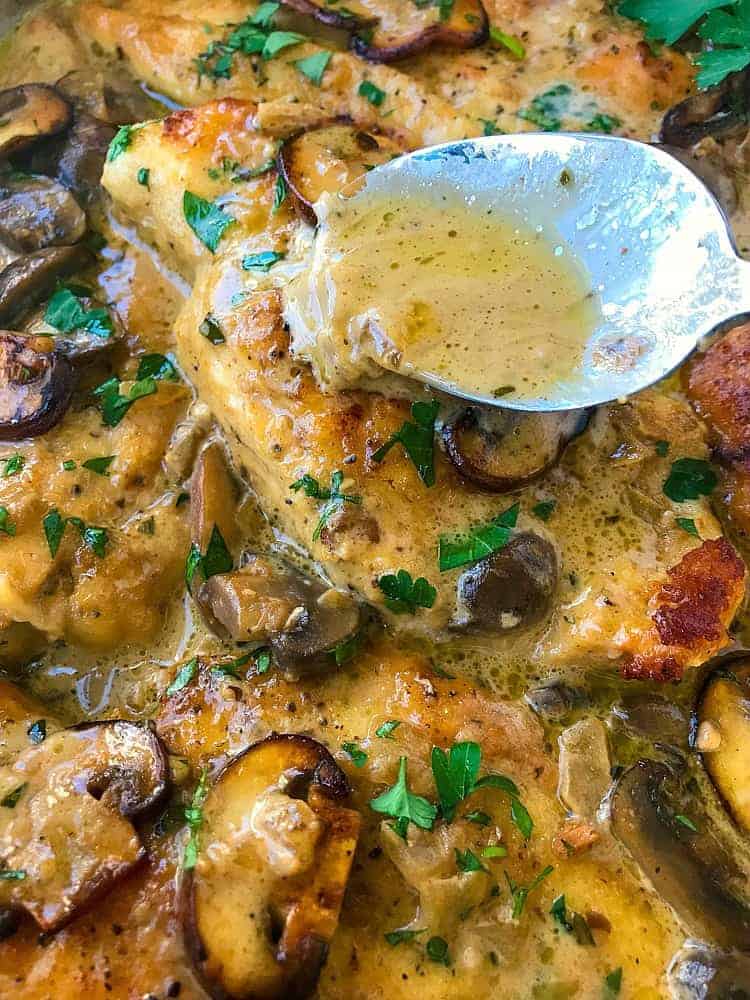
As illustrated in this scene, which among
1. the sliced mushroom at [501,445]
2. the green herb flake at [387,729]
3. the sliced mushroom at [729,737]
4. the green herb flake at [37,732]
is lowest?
the sliced mushroom at [729,737]

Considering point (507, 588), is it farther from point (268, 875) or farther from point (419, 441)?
point (268, 875)

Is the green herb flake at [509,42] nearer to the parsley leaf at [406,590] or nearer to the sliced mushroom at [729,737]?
the parsley leaf at [406,590]

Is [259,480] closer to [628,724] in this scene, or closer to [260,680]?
[260,680]

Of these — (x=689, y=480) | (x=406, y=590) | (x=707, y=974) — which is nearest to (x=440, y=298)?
(x=406, y=590)

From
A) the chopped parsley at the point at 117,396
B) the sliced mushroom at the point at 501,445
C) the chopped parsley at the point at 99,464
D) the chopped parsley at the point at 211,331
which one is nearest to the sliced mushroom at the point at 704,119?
the sliced mushroom at the point at 501,445

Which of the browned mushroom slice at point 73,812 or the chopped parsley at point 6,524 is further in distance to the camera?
the chopped parsley at point 6,524

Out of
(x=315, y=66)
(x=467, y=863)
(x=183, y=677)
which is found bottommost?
(x=467, y=863)

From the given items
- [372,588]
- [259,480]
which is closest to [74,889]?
[372,588]
